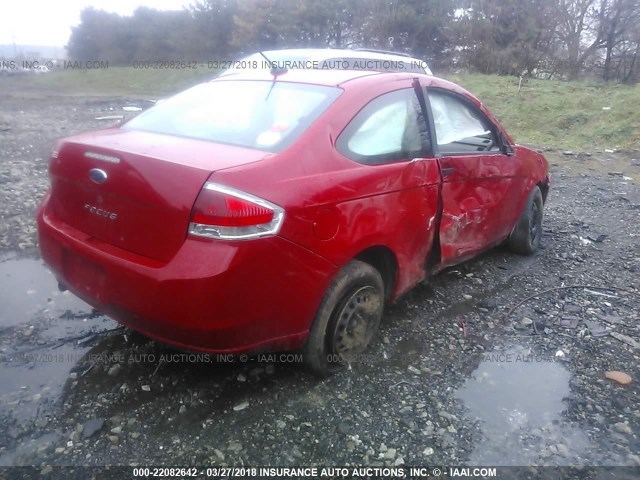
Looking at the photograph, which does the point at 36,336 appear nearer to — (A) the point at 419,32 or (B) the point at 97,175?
(B) the point at 97,175

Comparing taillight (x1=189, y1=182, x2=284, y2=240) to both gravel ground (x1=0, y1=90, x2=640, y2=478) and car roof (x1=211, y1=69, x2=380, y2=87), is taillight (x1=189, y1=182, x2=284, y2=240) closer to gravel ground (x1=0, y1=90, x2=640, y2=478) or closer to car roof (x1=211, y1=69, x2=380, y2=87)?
gravel ground (x1=0, y1=90, x2=640, y2=478)

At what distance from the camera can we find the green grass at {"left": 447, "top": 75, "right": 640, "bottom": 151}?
35.3ft

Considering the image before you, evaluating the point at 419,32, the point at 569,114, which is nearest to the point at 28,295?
the point at 569,114

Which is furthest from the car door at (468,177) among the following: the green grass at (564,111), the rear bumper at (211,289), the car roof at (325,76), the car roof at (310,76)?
the green grass at (564,111)

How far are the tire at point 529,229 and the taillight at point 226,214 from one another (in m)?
3.19

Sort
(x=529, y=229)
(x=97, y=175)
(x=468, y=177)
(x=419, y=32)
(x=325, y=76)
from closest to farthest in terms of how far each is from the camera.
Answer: (x=97, y=175)
(x=325, y=76)
(x=468, y=177)
(x=529, y=229)
(x=419, y=32)

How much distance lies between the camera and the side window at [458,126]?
3521mm

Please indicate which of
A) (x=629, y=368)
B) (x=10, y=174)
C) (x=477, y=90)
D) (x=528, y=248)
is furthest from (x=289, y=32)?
(x=629, y=368)

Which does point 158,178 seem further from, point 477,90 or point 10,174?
point 477,90

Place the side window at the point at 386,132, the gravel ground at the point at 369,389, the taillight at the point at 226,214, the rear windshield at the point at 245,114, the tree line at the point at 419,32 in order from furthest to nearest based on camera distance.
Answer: the tree line at the point at 419,32 → the side window at the point at 386,132 → the rear windshield at the point at 245,114 → the gravel ground at the point at 369,389 → the taillight at the point at 226,214

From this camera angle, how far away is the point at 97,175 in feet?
8.28

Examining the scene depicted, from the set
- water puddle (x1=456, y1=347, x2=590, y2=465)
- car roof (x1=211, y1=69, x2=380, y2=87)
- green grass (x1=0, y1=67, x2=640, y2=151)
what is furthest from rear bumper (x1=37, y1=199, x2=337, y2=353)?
green grass (x1=0, y1=67, x2=640, y2=151)

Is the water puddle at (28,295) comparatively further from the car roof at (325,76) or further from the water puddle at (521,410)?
the water puddle at (521,410)

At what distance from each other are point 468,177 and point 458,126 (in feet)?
1.32
